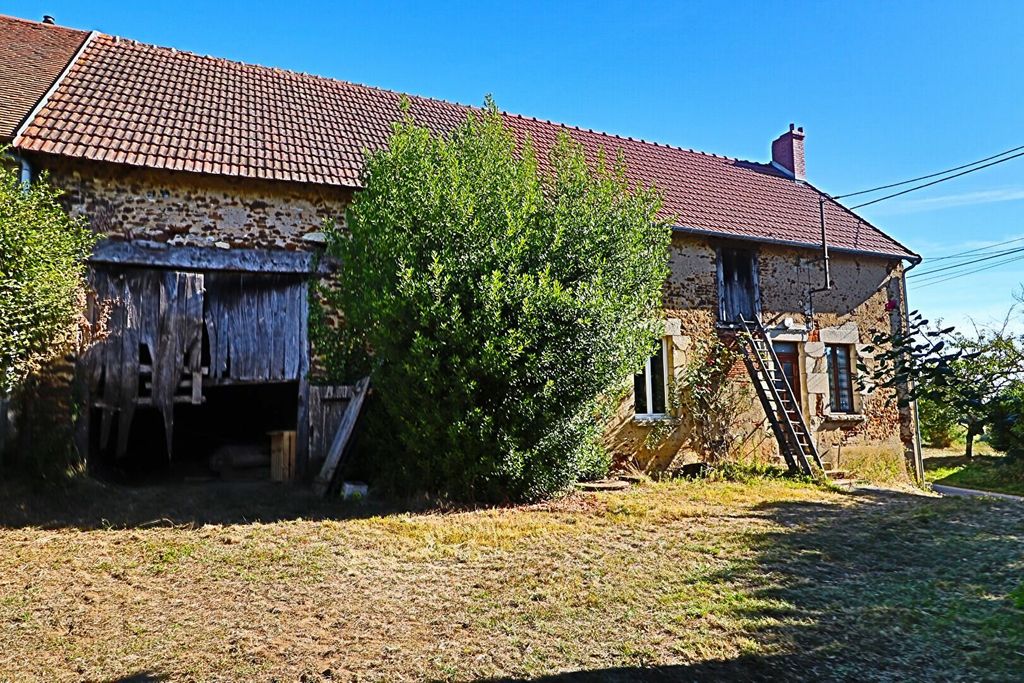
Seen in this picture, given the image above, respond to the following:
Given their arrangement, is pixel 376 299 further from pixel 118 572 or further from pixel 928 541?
pixel 928 541

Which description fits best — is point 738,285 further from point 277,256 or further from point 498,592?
point 498,592

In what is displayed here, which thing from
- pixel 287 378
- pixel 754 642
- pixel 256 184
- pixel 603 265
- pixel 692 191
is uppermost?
pixel 692 191

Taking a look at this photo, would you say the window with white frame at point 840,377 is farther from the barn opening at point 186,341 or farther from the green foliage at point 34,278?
the green foliage at point 34,278

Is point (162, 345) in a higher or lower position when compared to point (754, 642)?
higher

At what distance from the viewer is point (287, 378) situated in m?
8.45

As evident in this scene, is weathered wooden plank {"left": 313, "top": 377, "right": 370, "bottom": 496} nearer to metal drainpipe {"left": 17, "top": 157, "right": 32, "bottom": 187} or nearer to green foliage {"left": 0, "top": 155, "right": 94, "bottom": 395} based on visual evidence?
green foliage {"left": 0, "top": 155, "right": 94, "bottom": 395}

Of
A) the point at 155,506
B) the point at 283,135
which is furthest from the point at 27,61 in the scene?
the point at 155,506

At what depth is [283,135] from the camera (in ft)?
30.9

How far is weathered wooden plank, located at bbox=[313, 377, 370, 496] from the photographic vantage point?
7.61m

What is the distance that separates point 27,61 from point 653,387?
33.7 ft

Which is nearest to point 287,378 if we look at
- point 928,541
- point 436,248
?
point 436,248

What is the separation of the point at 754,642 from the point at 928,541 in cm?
317

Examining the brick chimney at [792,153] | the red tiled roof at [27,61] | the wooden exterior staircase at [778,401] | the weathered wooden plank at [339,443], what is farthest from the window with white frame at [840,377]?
the red tiled roof at [27,61]

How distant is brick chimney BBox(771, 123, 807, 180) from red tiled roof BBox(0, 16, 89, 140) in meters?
14.1
